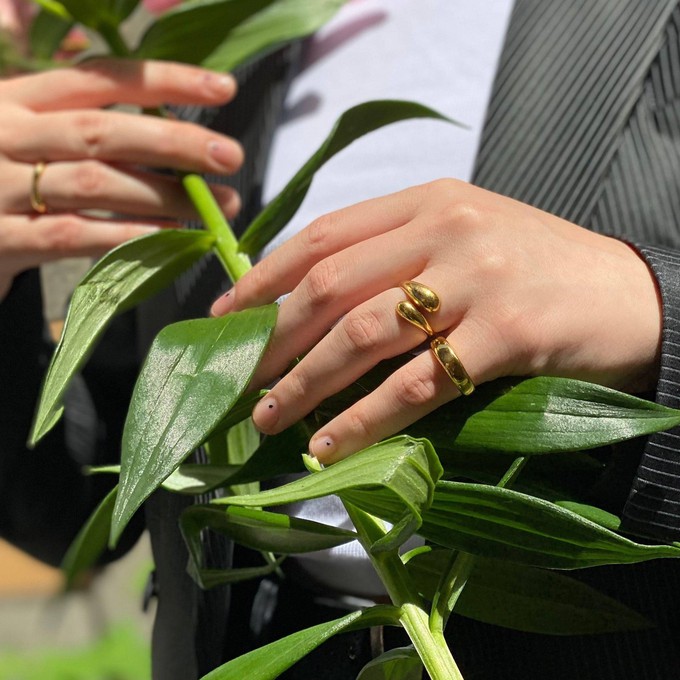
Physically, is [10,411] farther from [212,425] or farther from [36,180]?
[212,425]

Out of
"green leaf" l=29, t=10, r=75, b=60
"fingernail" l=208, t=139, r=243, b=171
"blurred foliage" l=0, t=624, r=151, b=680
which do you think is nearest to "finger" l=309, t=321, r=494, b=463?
"fingernail" l=208, t=139, r=243, b=171

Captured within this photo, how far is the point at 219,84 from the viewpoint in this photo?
1.80 feet

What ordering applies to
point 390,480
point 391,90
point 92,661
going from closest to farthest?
1. point 390,480
2. point 391,90
3. point 92,661

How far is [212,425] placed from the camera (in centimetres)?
28

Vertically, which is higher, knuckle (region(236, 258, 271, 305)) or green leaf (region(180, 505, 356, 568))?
knuckle (region(236, 258, 271, 305))

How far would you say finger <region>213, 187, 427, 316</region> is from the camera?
1.11 feet

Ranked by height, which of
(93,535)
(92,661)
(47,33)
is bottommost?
(92,661)

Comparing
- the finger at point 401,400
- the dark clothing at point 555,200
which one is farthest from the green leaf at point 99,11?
the finger at point 401,400

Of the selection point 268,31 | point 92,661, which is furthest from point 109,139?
point 92,661

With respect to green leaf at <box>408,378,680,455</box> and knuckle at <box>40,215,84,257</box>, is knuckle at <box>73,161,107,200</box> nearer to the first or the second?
knuckle at <box>40,215,84,257</box>

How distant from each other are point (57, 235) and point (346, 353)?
0.29 m

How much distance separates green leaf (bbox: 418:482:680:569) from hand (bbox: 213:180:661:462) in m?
0.04

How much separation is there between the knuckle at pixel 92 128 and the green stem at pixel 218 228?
0.05m

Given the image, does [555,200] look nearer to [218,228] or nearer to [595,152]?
[595,152]
